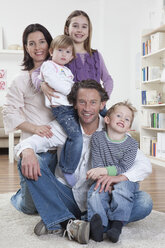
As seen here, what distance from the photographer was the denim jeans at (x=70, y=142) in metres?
1.97

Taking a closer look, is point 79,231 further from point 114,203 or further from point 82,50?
point 82,50

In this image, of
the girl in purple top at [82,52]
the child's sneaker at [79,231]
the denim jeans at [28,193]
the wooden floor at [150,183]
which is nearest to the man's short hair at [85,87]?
the girl in purple top at [82,52]

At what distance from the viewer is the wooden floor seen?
279 centimetres

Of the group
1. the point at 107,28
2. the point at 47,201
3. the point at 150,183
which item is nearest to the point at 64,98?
the point at 47,201

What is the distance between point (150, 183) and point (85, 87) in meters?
1.84

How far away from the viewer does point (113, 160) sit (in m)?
1.90

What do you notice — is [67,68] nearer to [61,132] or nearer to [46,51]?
[46,51]

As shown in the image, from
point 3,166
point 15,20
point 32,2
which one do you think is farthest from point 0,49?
point 3,166

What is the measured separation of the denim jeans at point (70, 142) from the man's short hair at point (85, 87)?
0.23ft

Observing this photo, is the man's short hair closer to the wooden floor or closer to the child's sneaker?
the child's sneaker

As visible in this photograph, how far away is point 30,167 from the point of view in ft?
5.91

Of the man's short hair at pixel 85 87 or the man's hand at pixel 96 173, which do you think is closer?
the man's hand at pixel 96 173

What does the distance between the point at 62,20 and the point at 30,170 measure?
236 inches

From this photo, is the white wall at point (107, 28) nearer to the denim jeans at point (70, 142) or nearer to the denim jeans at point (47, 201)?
the denim jeans at point (70, 142)
